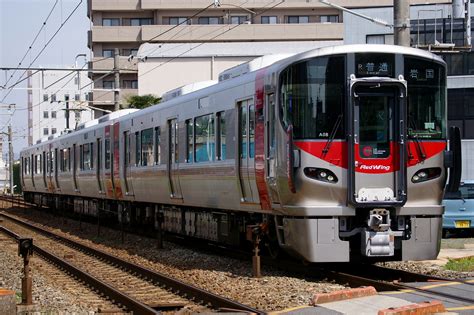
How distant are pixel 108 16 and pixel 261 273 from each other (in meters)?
59.7

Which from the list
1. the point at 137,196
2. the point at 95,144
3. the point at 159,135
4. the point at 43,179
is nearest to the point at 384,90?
the point at 159,135

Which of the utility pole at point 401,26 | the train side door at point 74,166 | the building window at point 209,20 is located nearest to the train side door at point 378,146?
the utility pole at point 401,26

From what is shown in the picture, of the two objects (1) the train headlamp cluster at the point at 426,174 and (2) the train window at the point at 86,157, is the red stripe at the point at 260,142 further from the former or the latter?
(2) the train window at the point at 86,157

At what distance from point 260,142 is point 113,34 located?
57.6 meters

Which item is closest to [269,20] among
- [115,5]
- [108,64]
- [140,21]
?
[140,21]

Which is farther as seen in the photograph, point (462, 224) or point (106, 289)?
point (462, 224)

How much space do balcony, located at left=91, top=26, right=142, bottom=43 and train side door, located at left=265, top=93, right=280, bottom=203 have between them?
57.1 m

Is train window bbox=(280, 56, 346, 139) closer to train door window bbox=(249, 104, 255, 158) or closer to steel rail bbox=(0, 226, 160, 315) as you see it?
train door window bbox=(249, 104, 255, 158)

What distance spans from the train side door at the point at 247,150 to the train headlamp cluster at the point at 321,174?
185 cm

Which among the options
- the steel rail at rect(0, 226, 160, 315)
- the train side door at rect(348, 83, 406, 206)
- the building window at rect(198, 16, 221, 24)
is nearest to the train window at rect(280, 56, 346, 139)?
the train side door at rect(348, 83, 406, 206)

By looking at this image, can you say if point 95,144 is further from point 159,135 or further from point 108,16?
point 108,16

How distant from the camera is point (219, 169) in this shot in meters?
15.7

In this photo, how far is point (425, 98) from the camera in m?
12.8

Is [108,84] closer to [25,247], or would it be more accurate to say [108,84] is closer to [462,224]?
[462,224]
